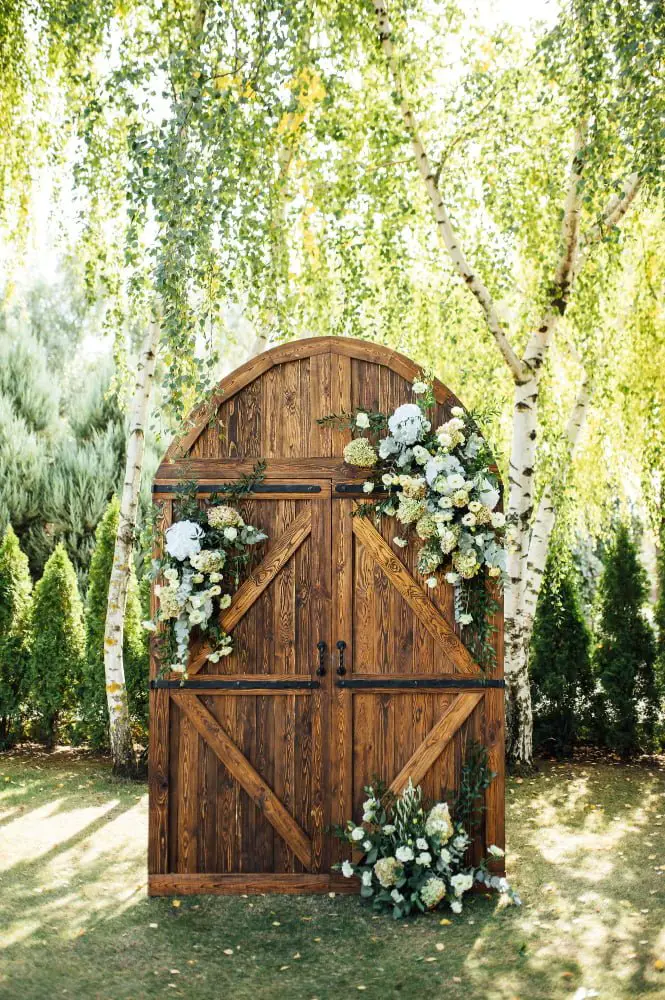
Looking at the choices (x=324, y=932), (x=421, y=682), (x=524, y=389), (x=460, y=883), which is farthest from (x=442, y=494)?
(x=324, y=932)

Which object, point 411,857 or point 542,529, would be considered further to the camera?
point 542,529

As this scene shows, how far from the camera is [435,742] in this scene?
189 inches

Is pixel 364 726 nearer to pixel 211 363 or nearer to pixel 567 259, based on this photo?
pixel 211 363

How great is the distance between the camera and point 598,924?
14.3 feet

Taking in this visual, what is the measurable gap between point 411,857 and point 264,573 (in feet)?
5.26

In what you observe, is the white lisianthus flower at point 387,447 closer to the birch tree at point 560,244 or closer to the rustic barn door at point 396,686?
the rustic barn door at point 396,686

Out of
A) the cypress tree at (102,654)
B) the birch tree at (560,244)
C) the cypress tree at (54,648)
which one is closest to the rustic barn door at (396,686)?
the birch tree at (560,244)

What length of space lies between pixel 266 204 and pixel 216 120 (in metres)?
0.73

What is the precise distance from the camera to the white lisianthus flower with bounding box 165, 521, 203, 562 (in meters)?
4.63

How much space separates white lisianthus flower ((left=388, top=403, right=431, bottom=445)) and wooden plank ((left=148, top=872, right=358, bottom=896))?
7.59 feet

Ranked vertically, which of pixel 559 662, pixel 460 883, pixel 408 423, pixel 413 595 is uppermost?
pixel 408 423

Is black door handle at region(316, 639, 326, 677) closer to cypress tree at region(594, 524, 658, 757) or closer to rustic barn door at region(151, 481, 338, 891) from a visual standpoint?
rustic barn door at region(151, 481, 338, 891)

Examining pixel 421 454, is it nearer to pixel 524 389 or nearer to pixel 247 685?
pixel 247 685

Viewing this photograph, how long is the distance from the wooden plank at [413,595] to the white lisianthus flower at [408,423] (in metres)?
0.49
